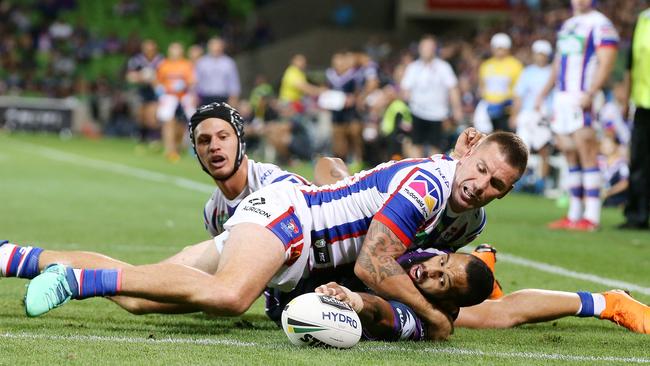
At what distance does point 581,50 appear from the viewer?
1177cm

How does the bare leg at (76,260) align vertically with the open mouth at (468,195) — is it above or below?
below

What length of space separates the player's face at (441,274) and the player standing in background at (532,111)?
11.8 meters

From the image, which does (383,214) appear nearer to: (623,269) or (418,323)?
(418,323)

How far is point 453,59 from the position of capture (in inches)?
1137

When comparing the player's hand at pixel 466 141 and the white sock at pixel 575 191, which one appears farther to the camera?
the white sock at pixel 575 191

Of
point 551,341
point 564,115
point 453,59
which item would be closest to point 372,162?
point 453,59

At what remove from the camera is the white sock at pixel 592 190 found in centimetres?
1161

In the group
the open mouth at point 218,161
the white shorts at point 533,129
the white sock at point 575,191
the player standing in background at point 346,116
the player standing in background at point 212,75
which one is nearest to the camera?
the open mouth at point 218,161

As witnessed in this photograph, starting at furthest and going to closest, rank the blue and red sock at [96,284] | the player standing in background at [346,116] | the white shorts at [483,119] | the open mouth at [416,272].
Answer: the player standing in background at [346,116] < the white shorts at [483,119] < the open mouth at [416,272] < the blue and red sock at [96,284]

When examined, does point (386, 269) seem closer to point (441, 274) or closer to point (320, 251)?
point (441, 274)

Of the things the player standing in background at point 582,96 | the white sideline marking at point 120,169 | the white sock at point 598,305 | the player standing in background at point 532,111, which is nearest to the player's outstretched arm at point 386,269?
the white sock at point 598,305

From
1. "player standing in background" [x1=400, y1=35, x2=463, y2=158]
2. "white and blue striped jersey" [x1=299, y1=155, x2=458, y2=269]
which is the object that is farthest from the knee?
"player standing in background" [x1=400, y1=35, x2=463, y2=158]

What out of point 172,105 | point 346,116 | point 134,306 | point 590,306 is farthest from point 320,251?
point 172,105

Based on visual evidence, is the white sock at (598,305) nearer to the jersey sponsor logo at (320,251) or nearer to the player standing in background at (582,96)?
the jersey sponsor logo at (320,251)
